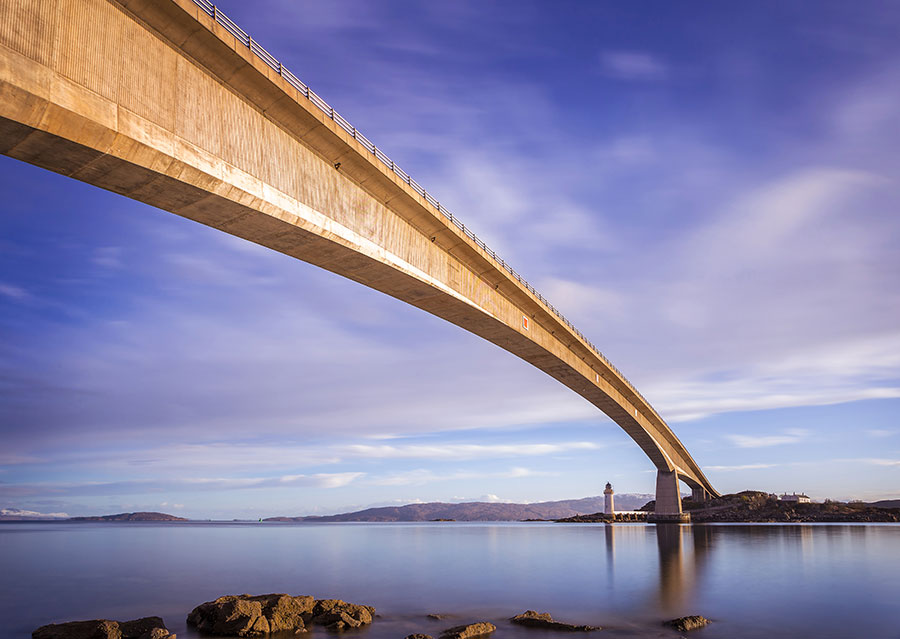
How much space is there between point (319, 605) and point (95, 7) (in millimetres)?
15260

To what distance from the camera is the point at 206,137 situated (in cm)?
1240

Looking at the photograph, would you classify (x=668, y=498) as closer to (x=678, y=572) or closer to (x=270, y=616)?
(x=678, y=572)

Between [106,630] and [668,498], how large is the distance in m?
81.0

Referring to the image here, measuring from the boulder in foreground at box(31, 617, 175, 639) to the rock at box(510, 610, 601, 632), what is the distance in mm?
8803

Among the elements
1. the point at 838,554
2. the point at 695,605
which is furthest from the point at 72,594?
the point at 838,554

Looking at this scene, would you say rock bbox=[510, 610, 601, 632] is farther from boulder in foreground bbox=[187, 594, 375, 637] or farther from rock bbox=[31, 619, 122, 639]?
rock bbox=[31, 619, 122, 639]

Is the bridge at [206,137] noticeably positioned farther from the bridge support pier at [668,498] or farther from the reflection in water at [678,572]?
the bridge support pier at [668,498]

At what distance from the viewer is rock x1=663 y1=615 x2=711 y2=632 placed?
16.4 metres

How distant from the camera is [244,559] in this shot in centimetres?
4522

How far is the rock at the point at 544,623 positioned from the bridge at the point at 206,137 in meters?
10.5

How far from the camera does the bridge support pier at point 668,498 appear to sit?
8219cm

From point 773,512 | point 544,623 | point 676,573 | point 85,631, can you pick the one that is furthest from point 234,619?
point 773,512

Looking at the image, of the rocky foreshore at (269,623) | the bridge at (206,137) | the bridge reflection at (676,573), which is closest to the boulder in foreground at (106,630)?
the rocky foreshore at (269,623)

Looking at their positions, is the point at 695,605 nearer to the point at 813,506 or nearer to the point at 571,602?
the point at 571,602
